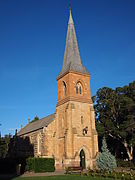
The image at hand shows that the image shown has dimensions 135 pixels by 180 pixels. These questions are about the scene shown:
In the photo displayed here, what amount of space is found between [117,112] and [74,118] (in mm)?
13347

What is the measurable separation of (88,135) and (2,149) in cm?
3450

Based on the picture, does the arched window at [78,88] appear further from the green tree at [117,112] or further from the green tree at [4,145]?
the green tree at [4,145]

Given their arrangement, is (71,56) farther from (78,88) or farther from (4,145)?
(4,145)

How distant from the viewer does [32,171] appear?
27.7 metres

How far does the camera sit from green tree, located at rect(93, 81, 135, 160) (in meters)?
36.8

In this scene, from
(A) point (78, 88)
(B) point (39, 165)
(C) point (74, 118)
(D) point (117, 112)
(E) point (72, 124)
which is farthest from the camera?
(D) point (117, 112)

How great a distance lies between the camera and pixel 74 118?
30.9 meters

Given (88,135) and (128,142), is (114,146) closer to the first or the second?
(128,142)

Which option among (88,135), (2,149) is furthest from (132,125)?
(2,149)

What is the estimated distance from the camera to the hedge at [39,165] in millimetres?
27398

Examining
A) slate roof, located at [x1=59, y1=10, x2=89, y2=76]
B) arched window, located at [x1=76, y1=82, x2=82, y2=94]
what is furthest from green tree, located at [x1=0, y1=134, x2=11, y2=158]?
arched window, located at [x1=76, y1=82, x2=82, y2=94]

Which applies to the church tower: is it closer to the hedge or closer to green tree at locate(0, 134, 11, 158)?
the hedge

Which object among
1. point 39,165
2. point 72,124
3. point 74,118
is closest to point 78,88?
point 74,118

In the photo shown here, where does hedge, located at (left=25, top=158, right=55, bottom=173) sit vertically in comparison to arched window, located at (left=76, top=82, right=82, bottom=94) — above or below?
below
